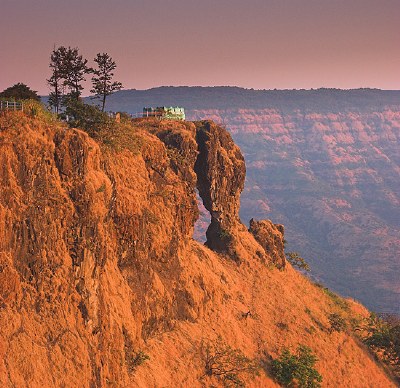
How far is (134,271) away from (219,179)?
19941mm

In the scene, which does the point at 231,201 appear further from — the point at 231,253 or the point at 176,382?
the point at 176,382

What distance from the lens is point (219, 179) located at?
53750 mm

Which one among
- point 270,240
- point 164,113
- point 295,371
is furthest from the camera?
point 270,240

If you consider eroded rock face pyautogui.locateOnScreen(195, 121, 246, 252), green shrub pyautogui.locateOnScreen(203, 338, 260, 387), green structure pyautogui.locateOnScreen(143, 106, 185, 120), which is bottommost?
green shrub pyautogui.locateOnScreen(203, 338, 260, 387)

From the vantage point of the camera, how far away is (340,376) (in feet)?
156

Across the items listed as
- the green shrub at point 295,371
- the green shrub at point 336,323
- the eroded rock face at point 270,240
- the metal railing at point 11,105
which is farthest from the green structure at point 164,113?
the green shrub at point 336,323

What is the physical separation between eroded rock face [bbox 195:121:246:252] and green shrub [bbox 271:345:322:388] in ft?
42.2

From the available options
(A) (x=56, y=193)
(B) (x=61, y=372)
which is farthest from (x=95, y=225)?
(B) (x=61, y=372)

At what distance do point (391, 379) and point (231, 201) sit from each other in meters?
20.6

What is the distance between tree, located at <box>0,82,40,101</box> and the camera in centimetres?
3728

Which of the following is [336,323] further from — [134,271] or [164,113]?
[134,271]

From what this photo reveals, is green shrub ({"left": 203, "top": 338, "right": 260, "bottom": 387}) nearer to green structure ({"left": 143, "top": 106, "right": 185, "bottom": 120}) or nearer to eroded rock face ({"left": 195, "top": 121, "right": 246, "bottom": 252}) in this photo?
eroded rock face ({"left": 195, "top": 121, "right": 246, "bottom": 252})

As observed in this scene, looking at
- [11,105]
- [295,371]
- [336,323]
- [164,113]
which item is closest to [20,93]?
[11,105]

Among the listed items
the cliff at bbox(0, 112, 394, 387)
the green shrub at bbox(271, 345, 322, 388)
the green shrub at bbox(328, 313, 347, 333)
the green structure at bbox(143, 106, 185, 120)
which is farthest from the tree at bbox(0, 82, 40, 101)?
the green shrub at bbox(328, 313, 347, 333)
